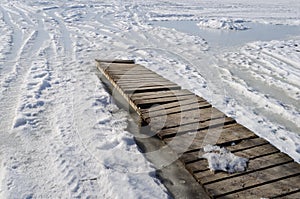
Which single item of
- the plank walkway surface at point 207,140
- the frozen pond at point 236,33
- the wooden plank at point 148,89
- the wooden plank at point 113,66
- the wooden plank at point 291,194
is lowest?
the frozen pond at point 236,33

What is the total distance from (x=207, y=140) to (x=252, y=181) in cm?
94

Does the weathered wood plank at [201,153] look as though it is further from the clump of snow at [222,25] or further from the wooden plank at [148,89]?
the clump of snow at [222,25]

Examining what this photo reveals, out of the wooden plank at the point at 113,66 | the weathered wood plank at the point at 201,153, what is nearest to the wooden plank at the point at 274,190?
the weathered wood plank at the point at 201,153

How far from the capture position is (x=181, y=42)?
11.4m

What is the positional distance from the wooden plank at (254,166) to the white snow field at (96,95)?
20.0 inches

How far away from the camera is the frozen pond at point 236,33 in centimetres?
1174

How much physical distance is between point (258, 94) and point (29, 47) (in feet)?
23.3

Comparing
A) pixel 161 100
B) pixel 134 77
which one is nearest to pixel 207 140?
pixel 161 100

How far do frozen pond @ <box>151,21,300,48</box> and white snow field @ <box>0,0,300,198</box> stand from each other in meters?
0.52

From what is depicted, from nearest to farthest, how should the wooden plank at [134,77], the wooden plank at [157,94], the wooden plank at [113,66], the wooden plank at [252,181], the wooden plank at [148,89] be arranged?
the wooden plank at [252,181]
the wooden plank at [157,94]
the wooden plank at [148,89]
the wooden plank at [134,77]
the wooden plank at [113,66]

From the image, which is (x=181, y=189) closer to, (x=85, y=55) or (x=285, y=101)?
(x=285, y=101)

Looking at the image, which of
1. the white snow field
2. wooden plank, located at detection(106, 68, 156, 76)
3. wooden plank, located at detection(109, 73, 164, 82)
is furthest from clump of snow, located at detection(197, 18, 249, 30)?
wooden plank, located at detection(109, 73, 164, 82)

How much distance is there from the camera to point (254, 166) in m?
3.72

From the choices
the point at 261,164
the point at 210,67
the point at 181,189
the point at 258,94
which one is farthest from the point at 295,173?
the point at 210,67
